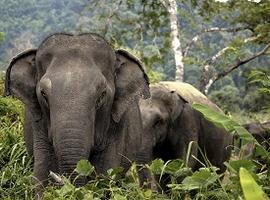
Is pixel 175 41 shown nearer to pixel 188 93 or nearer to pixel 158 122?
pixel 188 93

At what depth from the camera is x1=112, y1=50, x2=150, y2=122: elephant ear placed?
4797 millimetres

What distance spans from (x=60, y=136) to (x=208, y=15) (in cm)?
1597

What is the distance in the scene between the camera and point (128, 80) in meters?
4.82

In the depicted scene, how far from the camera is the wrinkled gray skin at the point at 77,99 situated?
394cm

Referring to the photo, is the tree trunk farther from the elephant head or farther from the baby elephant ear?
the baby elephant ear

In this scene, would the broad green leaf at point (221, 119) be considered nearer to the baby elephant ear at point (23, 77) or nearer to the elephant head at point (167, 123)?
the baby elephant ear at point (23, 77)

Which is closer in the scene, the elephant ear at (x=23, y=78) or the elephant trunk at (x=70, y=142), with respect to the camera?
the elephant trunk at (x=70, y=142)

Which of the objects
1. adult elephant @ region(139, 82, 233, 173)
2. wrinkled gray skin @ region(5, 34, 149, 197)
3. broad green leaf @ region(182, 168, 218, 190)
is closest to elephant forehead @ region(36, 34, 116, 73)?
wrinkled gray skin @ region(5, 34, 149, 197)

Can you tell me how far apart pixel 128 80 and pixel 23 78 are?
81 cm

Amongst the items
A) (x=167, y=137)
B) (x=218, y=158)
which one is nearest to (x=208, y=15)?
(x=218, y=158)

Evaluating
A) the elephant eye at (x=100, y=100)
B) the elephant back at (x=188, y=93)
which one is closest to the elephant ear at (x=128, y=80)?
the elephant eye at (x=100, y=100)

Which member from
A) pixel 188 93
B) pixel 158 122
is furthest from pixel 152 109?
pixel 188 93

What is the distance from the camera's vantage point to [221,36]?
59000 millimetres

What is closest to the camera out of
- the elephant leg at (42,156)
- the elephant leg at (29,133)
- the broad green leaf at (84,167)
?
the broad green leaf at (84,167)
